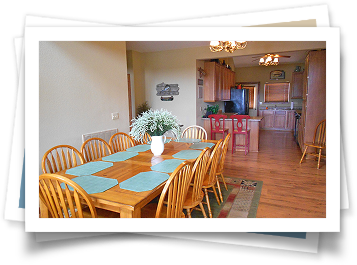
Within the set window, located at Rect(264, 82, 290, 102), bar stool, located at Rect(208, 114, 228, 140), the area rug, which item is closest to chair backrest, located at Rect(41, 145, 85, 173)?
the area rug

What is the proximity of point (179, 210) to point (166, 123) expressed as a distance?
3.16 feet

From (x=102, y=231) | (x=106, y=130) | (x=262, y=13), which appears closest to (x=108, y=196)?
(x=102, y=231)

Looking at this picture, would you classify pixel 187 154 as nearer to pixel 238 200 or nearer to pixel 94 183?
pixel 238 200

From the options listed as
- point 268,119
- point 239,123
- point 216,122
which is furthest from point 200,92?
point 268,119

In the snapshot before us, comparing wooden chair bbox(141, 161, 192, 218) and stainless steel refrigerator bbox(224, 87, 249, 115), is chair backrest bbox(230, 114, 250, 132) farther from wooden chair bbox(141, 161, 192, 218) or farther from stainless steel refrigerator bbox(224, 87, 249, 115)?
wooden chair bbox(141, 161, 192, 218)

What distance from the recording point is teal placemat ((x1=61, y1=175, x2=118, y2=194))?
5.08 ft

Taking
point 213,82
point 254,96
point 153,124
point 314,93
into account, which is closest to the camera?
point 153,124

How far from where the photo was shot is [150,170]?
1.94 meters

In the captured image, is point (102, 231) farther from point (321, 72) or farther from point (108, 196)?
point (321, 72)

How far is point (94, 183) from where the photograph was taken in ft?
5.43

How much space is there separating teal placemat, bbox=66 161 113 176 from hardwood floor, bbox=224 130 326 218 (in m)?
1.65

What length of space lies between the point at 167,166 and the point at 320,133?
11.2 feet

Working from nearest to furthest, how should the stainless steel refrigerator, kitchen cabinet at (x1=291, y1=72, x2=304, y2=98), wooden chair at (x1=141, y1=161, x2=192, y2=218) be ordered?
wooden chair at (x1=141, y1=161, x2=192, y2=218)
the stainless steel refrigerator
kitchen cabinet at (x1=291, y1=72, x2=304, y2=98)

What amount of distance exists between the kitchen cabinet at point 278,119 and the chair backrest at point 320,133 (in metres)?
4.03
